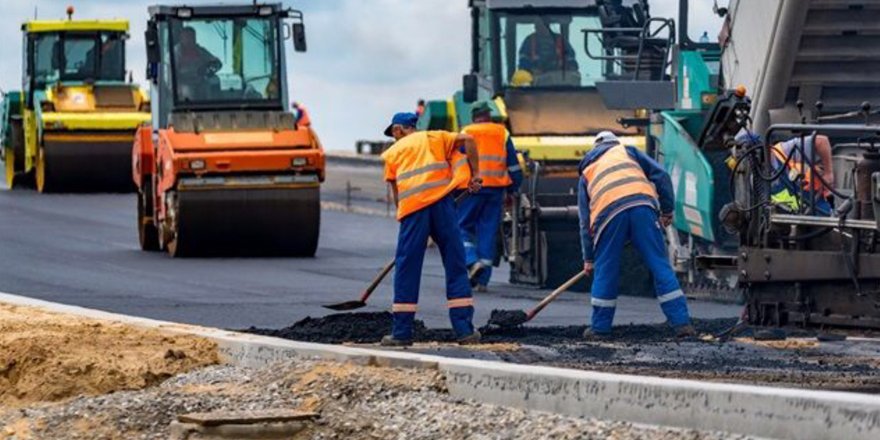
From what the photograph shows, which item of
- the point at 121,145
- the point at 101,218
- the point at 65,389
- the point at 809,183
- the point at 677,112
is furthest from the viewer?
the point at 121,145

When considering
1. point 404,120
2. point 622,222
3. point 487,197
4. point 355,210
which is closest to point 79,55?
point 355,210

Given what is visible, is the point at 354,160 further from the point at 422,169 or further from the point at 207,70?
the point at 422,169

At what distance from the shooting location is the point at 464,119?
918 inches

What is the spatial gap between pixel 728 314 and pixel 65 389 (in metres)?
6.78

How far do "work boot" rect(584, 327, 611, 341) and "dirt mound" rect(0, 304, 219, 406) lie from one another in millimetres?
2761

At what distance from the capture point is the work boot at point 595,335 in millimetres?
13469

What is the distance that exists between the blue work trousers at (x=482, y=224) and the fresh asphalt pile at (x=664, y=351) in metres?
4.42

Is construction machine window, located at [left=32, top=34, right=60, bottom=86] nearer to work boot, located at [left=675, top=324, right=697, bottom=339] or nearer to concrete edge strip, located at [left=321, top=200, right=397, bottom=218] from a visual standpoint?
concrete edge strip, located at [left=321, top=200, right=397, bottom=218]

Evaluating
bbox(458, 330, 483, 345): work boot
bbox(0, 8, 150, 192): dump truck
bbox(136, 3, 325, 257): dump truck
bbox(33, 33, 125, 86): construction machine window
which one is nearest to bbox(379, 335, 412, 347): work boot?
bbox(458, 330, 483, 345): work boot

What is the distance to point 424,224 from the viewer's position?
13.4 m

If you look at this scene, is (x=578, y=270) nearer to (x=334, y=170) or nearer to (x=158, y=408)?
(x=158, y=408)

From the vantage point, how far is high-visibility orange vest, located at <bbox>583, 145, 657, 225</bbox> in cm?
1398

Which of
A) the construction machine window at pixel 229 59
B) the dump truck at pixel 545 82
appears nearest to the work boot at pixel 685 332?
the dump truck at pixel 545 82

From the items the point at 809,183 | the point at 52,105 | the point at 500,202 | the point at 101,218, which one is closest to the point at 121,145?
the point at 52,105
